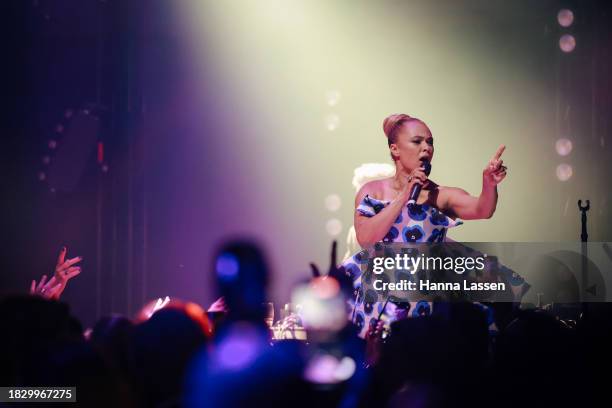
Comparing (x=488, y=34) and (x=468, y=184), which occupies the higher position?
(x=488, y=34)

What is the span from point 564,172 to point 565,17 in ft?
4.99

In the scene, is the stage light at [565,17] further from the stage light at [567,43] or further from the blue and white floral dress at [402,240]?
the blue and white floral dress at [402,240]

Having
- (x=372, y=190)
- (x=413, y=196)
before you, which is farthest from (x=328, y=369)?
(x=372, y=190)

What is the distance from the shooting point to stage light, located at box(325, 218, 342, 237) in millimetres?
6258

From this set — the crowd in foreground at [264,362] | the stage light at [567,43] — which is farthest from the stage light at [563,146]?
the crowd in foreground at [264,362]

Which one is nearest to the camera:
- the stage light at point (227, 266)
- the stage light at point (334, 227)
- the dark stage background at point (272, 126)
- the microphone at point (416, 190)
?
the stage light at point (227, 266)

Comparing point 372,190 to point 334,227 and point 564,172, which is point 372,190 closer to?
point 334,227

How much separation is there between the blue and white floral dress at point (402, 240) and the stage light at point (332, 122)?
1.30 m

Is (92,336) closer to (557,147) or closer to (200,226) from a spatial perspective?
(200,226)

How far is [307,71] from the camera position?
21.1 ft

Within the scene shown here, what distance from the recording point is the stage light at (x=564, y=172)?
6.15 meters

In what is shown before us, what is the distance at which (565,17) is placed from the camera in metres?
6.35

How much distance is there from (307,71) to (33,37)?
8.13 feet

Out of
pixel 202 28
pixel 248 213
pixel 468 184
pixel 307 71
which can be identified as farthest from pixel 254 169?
pixel 468 184
